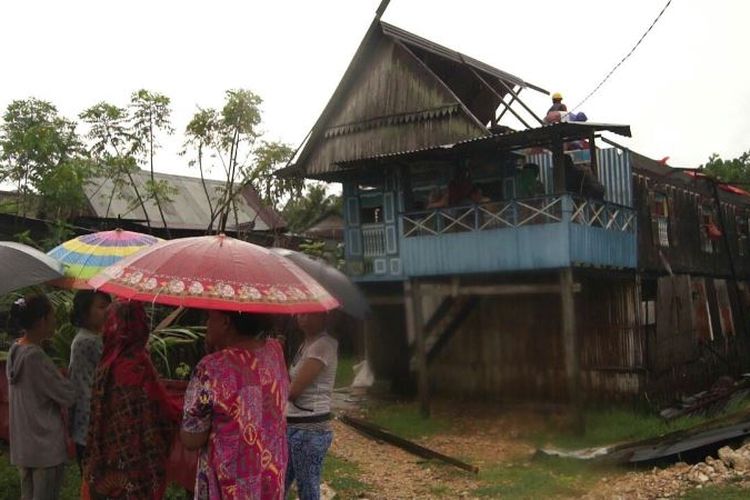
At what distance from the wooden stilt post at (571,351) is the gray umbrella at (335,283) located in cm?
720

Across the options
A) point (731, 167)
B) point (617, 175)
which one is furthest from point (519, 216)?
point (731, 167)

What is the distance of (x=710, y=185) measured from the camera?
1675 cm

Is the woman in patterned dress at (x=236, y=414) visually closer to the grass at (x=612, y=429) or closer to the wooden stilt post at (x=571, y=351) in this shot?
the grass at (x=612, y=429)

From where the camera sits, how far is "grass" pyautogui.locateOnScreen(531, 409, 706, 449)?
10633mm

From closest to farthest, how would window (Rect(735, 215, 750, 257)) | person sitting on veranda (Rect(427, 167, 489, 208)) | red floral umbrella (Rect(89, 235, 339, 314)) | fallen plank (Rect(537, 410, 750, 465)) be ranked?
red floral umbrella (Rect(89, 235, 339, 314)), fallen plank (Rect(537, 410, 750, 465)), person sitting on veranda (Rect(427, 167, 489, 208)), window (Rect(735, 215, 750, 257))

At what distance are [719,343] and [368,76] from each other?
981cm

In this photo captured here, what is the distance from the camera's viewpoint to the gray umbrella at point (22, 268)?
4.12m

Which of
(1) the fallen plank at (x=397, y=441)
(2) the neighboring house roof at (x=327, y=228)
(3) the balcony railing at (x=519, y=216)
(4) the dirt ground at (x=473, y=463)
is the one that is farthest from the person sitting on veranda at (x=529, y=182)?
(2) the neighboring house roof at (x=327, y=228)

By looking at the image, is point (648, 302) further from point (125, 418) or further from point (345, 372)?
point (125, 418)

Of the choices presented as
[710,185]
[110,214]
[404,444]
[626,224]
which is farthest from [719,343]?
[110,214]

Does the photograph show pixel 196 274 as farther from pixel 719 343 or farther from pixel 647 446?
pixel 719 343

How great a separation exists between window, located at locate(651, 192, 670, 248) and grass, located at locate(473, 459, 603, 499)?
6274mm

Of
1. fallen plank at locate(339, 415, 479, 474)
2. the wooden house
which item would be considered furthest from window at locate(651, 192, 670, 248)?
fallen plank at locate(339, 415, 479, 474)

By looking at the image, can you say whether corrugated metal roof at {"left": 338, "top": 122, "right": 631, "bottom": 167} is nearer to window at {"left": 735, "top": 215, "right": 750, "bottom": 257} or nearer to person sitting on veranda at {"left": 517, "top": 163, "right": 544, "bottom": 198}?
person sitting on veranda at {"left": 517, "top": 163, "right": 544, "bottom": 198}
